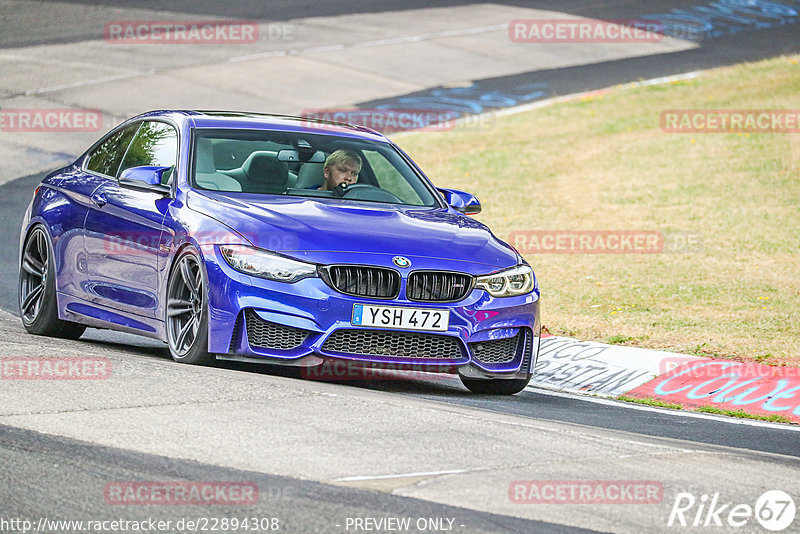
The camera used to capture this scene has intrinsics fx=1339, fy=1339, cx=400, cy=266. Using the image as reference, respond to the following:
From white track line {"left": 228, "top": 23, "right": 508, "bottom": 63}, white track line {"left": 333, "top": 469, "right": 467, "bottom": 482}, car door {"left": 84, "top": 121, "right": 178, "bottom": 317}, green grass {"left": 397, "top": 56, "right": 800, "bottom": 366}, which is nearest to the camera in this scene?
white track line {"left": 333, "top": 469, "right": 467, "bottom": 482}

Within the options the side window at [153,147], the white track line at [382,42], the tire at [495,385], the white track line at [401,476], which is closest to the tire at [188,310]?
the side window at [153,147]

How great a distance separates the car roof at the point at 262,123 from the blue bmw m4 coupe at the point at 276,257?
0.9 inches

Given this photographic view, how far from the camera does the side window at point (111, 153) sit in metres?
9.65

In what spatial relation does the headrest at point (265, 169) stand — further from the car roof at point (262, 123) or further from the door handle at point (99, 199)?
the door handle at point (99, 199)

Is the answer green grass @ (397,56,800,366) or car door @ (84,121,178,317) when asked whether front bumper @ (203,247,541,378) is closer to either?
car door @ (84,121,178,317)

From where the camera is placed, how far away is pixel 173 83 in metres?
25.9

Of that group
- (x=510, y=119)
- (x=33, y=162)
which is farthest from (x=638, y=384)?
(x=510, y=119)

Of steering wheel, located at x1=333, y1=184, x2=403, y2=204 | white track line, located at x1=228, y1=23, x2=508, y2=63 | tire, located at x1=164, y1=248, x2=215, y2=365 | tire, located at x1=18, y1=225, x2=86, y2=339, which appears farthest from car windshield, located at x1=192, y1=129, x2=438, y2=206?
white track line, located at x1=228, y1=23, x2=508, y2=63

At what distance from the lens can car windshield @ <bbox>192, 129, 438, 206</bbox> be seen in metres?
8.83

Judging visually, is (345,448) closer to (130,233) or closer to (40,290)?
(130,233)

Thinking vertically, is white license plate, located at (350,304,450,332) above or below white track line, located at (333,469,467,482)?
above

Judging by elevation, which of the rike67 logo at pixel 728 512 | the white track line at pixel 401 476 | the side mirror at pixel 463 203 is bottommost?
the rike67 logo at pixel 728 512

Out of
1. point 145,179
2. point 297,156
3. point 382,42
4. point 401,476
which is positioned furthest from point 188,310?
point 382,42

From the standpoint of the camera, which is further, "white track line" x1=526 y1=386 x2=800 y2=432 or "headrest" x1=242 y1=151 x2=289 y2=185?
"headrest" x1=242 y1=151 x2=289 y2=185
